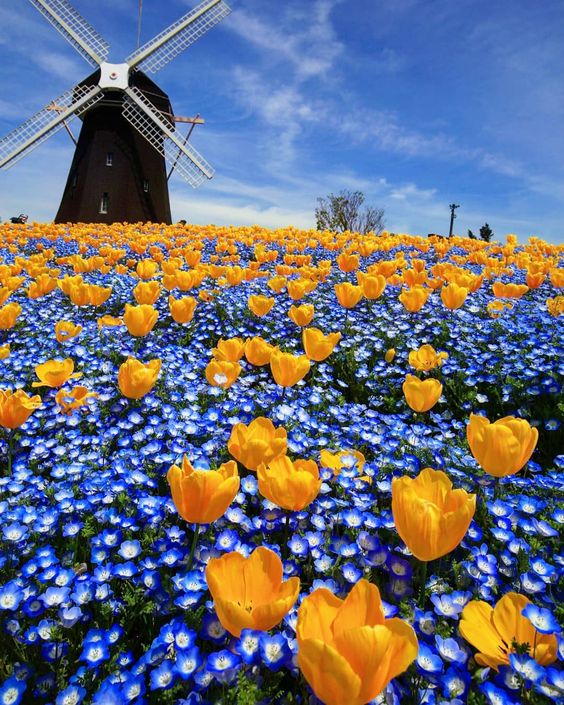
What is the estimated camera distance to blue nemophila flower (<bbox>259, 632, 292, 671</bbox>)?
1.35 metres

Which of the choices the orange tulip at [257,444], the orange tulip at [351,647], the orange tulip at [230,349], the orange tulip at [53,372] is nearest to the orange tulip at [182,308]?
the orange tulip at [230,349]

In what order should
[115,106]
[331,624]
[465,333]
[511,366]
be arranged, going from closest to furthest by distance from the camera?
[331,624] → [511,366] → [465,333] → [115,106]

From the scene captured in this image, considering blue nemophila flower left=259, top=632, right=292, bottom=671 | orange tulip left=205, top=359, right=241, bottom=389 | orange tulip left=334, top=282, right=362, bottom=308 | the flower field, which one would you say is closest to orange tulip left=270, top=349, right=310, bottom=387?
the flower field

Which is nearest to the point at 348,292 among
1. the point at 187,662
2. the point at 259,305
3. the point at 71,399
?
the point at 259,305

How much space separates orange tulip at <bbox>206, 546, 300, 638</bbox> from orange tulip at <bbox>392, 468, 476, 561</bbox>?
385mm

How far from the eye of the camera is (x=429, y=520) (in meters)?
1.35

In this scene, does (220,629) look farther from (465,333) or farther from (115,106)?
(115,106)

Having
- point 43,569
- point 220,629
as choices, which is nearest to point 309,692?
point 220,629

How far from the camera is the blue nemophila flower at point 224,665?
1341mm

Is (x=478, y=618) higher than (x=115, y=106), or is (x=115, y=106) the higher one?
(x=115, y=106)

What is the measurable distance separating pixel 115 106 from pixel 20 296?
21423 millimetres

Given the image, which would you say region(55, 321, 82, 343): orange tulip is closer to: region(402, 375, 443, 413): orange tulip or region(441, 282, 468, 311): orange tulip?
region(402, 375, 443, 413): orange tulip

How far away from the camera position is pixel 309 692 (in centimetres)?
134

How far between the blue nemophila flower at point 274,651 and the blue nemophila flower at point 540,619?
2.40 feet
